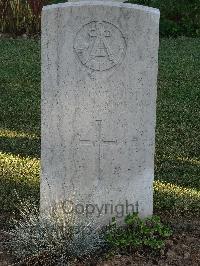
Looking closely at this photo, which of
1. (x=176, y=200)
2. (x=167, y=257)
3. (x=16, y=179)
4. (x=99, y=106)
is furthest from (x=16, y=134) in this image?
(x=167, y=257)

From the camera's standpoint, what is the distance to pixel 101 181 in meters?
4.40

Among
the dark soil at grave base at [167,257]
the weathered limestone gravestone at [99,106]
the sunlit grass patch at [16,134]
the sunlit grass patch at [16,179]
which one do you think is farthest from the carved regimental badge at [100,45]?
the sunlit grass patch at [16,134]

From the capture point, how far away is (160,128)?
728cm

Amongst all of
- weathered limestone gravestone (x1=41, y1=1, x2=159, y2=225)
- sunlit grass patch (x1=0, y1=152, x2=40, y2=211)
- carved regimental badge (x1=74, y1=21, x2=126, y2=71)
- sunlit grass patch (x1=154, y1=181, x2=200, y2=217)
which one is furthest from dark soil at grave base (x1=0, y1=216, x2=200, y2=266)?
carved regimental badge (x1=74, y1=21, x2=126, y2=71)

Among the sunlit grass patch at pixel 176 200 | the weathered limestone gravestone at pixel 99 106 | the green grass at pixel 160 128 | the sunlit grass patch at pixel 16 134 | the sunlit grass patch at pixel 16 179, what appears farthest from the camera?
the sunlit grass patch at pixel 16 134

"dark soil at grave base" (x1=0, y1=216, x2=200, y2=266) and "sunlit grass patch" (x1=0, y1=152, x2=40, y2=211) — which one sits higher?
"sunlit grass patch" (x1=0, y1=152, x2=40, y2=211)

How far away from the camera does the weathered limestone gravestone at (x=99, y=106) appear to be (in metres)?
4.13

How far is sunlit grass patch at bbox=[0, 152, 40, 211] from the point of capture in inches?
203

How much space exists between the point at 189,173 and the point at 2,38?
8332 mm

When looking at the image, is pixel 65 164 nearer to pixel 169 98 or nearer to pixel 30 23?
pixel 169 98

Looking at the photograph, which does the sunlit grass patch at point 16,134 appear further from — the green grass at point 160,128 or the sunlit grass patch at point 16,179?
the sunlit grass patch at point 16,179

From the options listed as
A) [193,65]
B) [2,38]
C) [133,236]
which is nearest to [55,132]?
[133,236]

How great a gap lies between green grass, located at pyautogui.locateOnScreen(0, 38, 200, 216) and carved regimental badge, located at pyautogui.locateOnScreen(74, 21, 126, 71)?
1445mm

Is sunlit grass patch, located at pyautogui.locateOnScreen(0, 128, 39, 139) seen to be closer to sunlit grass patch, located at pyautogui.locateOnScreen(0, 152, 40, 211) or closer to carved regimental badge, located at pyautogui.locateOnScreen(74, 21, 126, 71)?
sunlit grass patch, located at pyautogui.locateOnScreen(0, 152, 40, 211)
